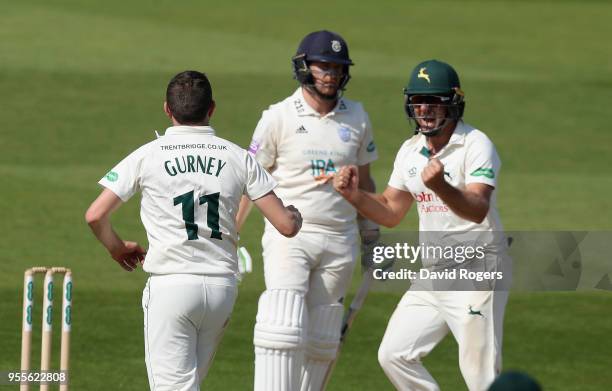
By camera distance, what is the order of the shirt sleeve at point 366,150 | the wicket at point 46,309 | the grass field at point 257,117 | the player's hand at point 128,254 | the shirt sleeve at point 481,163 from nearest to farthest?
the player's hand at point 128,254, the wicket at point 46,309, the shirt sleeve at point 481,163, the shirt sleeve at point 366,150, the grass field at point 257,117

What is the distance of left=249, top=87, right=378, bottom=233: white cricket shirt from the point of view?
7742 millimetres

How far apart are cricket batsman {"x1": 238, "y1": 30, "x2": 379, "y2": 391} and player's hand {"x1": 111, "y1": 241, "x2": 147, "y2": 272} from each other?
120cm

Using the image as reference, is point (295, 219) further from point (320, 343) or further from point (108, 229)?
point (320, 343)

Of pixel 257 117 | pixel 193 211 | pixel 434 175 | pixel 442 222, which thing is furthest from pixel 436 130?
pixel 257 117

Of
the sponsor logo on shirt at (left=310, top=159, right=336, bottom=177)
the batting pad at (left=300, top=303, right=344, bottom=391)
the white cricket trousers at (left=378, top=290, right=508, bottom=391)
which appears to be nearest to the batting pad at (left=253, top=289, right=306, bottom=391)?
the batting pad at (left=300, top=303, right=344, bottom=391)

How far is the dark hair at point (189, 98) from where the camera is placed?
622cm

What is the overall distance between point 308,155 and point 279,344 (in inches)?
43.7

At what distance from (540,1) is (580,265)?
1842cm

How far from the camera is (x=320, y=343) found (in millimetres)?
7629

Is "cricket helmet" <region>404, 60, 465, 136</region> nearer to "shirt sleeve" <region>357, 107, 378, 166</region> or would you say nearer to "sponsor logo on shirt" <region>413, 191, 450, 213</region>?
"sponsor logo on shirt" <region>413, 191, 450, 213</region>

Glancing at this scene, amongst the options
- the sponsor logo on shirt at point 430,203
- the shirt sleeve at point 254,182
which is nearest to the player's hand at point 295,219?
the shirt sleeve at point 254,182

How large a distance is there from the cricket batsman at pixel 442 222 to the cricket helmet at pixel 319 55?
78 cm

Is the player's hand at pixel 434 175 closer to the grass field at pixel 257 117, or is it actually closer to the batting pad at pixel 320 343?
the batting pad at pixel 320 343

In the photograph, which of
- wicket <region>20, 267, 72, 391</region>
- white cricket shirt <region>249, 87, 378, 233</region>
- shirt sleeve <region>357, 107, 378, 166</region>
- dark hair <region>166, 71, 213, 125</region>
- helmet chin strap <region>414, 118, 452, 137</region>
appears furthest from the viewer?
shirt sleeve <region>357, 107, 378, 166</region>
